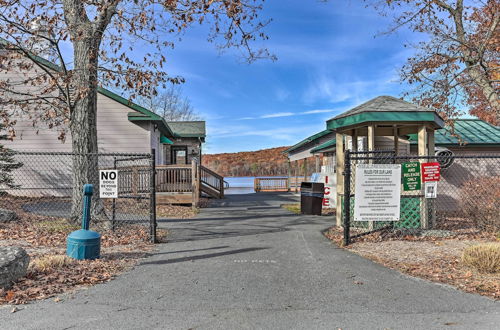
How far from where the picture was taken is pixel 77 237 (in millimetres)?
5762

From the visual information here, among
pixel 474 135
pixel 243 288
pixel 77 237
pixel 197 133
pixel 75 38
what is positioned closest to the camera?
pixel 243 288

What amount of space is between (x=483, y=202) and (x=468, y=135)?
6.24 meters

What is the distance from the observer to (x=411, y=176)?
7.98m

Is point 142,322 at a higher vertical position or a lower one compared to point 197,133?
lower

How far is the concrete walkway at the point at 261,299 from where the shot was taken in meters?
3.54

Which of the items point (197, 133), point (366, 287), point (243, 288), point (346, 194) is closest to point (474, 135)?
point (346, 194)

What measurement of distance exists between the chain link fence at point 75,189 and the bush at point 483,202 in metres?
7.53

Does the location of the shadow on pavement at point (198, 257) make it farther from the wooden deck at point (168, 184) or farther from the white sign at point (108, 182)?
the wooden deck at point (168, 184)

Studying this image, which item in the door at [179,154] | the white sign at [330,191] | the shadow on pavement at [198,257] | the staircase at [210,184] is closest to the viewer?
the shadow on pavement at [198,257]

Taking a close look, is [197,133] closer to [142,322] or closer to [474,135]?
[474,135]

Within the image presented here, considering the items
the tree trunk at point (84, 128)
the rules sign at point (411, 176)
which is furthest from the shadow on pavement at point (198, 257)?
the tree trunk at point (84, 128)

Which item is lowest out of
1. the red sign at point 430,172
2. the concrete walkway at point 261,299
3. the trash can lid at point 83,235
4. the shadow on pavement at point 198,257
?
the concrete walkway at point 261,299

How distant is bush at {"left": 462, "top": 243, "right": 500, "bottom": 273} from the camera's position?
5266mm

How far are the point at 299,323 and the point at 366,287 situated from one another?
4.97 ft
